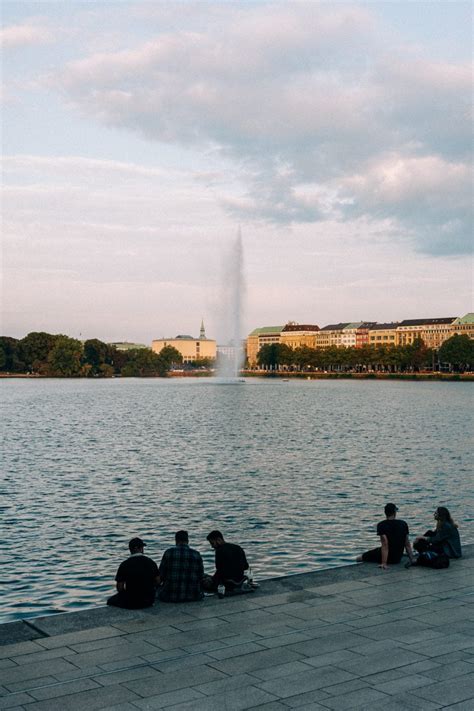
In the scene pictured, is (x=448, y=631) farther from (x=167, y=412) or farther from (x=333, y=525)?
(x=167, y=412)

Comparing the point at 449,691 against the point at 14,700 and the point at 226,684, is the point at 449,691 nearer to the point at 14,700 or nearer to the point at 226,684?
the point at 226,684

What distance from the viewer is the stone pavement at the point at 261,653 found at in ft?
25.3

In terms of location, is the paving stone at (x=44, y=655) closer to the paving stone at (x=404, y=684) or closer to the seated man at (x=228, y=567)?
the seated man at (x=228, y=567)

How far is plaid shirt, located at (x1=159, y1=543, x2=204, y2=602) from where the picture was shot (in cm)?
1133

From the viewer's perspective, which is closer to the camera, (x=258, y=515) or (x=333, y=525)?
(x=333, y=525)

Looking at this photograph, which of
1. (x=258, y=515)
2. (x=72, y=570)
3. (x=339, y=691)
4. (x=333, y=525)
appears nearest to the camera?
(x=339, y=691)

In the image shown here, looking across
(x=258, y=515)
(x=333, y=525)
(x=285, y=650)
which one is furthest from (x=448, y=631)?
(x=258, y=515)

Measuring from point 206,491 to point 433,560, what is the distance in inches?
641

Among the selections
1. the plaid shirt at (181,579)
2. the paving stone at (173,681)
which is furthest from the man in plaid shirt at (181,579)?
the paving stone at (173,681)

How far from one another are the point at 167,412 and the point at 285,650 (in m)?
69.6

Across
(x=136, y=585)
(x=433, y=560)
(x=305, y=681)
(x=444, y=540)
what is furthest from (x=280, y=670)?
(x=444, y=540)

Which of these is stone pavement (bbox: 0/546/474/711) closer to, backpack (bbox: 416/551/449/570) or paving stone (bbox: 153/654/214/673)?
paving stone (bbox: 153/654/214/673)

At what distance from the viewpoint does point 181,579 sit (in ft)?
37.3

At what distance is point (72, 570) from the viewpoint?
17062 millimetres
